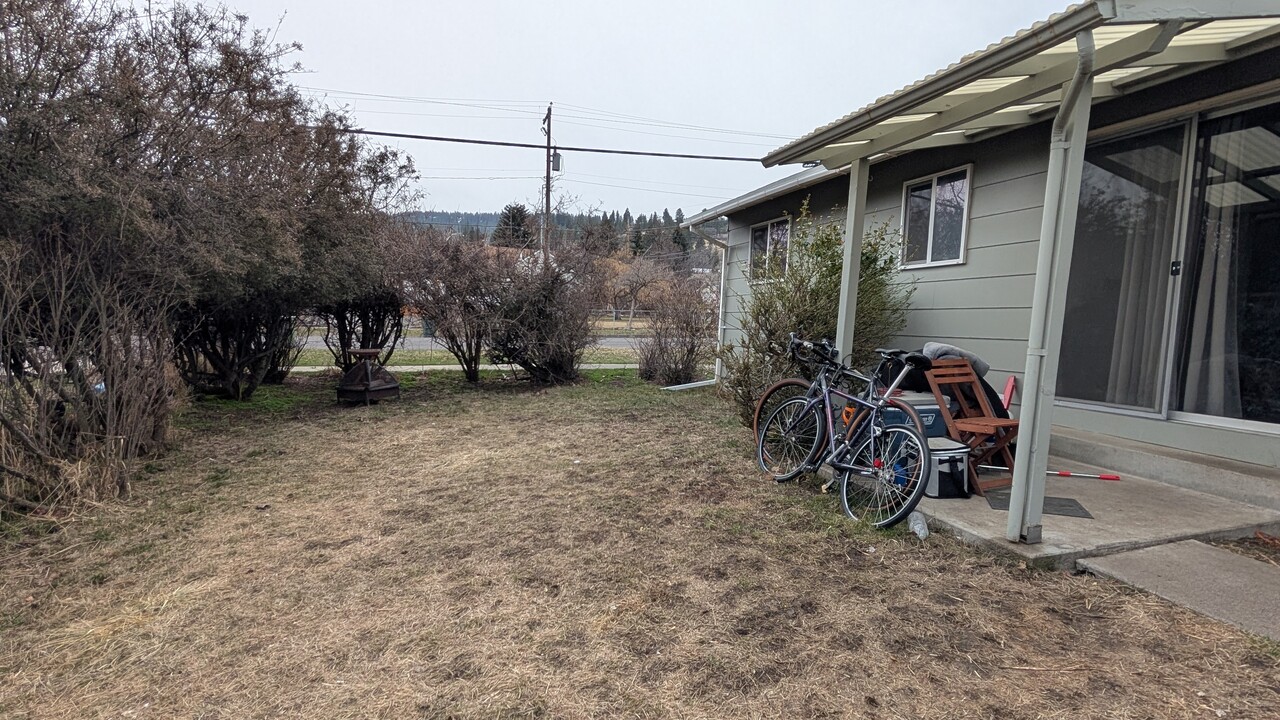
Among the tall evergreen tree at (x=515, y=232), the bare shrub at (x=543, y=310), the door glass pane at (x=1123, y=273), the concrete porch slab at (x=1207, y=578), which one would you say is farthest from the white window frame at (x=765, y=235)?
the concrete porch slab at (x=1207, y=578)

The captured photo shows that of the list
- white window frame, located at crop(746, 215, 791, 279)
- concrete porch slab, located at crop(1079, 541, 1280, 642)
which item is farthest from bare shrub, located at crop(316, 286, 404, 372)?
concrete porch slab, located at crop(1079, 541, 1280, 642)

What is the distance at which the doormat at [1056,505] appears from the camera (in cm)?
311

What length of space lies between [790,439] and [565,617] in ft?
7.23

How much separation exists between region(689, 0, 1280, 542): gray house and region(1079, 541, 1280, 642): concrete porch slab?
15.6 inches

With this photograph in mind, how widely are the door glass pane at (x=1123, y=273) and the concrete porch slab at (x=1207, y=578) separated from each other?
1.62 metres

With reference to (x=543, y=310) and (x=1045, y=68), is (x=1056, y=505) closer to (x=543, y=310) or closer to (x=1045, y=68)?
(x=1045, y=68)

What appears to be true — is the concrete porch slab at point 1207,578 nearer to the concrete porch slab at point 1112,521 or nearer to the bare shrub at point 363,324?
the concrete porch slab at point 1112,521

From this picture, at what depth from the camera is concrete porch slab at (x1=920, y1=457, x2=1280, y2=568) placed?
2.68 metres

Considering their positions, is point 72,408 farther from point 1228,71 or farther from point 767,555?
point 1228,71

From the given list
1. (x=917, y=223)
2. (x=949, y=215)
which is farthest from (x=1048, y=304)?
(x=917, y=223)

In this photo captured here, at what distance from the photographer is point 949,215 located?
5520 mm

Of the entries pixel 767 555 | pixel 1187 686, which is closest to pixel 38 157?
pixel 767 555

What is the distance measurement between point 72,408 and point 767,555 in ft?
14.1

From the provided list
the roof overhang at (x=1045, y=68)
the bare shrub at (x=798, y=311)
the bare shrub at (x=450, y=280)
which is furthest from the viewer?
the bare shrub at (x=450, y=280)
